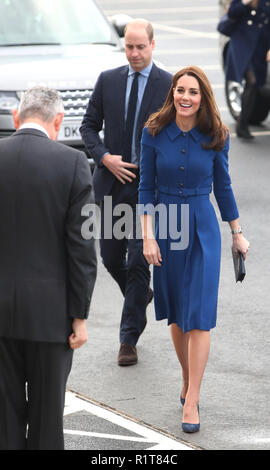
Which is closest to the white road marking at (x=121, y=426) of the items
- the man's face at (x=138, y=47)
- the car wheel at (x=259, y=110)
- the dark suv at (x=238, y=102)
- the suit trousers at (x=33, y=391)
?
the suit trousers at (x=33, y=391)

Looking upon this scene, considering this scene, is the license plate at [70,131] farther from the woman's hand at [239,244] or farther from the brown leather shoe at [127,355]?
the woman's hand at [239,244]

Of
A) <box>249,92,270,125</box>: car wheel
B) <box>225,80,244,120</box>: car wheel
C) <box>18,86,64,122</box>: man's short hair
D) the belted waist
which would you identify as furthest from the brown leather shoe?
<box>225,80,244,120</box>: car wheel

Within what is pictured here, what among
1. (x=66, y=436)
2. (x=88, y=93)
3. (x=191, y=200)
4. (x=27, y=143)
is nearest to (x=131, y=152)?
(x=191, y=200)

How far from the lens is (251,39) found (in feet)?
45.0

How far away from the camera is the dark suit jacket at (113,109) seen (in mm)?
7289

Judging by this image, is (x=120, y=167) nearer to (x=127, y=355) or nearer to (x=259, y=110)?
(x=127, y=355)

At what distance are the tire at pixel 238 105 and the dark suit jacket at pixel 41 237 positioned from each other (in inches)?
402

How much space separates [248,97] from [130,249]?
283 inches

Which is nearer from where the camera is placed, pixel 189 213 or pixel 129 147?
pixel 189 213

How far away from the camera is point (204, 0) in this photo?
35719 mm

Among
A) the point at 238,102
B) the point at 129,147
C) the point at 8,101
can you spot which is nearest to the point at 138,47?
the point at 129,147
